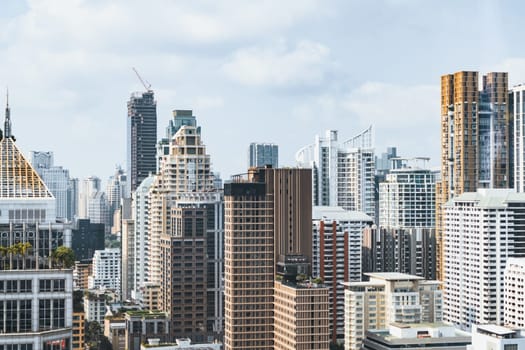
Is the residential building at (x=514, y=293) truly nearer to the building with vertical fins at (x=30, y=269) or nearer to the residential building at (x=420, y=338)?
the residential building at (x=420, y=338)

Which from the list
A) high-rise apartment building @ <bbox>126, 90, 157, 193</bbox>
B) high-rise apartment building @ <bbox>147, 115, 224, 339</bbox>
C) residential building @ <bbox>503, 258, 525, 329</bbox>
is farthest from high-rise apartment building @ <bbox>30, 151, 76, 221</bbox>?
residential building @ <bbox>503, 258, 525, 329</bbox>

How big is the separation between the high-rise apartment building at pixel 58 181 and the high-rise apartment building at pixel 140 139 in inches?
207

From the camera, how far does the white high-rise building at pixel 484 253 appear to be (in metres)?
20.3

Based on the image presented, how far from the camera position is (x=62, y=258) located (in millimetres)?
9422

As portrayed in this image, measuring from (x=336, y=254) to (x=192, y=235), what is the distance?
354cm

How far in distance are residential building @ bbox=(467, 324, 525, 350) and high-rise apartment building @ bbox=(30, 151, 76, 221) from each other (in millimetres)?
13060

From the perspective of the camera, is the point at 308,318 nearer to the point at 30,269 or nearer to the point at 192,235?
the point at 192,235

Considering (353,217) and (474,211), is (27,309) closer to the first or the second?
(474,211)

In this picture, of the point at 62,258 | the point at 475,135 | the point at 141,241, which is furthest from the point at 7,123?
the point at 141,241

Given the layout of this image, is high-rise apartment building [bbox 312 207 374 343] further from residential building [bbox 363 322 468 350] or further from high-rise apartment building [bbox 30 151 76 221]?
high-rise apartment building [bbox 30 151 76 221]

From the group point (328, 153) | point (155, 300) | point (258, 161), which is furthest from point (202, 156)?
point (328, 153)

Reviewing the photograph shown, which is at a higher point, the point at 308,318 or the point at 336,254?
the point at 336,254

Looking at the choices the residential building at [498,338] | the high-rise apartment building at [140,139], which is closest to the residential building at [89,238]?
the high-rise apartment building at [140,139]

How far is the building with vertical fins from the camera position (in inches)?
360
